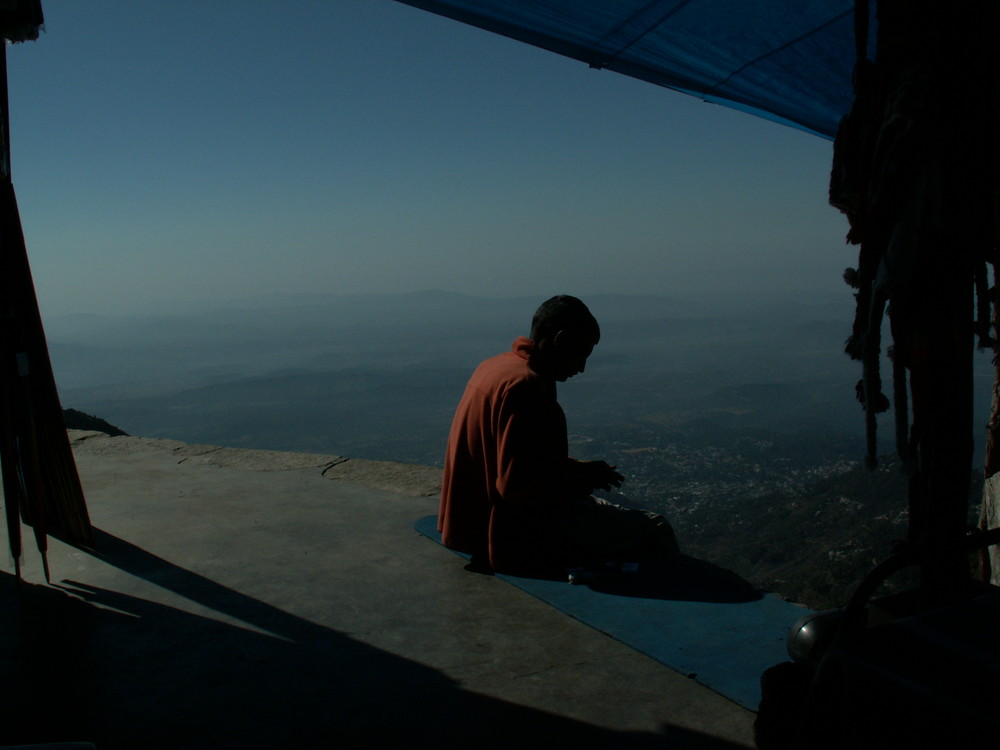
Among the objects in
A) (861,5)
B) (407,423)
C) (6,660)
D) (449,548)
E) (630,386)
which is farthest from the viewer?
(630,386)

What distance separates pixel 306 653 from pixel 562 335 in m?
1.68

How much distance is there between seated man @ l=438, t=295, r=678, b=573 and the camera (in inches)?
131

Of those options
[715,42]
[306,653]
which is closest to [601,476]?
[306,653]

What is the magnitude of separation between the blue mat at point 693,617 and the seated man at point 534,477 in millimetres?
174

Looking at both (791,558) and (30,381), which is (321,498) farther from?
(791,558)

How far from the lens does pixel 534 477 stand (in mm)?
3305

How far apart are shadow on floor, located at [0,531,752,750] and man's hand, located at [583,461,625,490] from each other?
115 centimetres

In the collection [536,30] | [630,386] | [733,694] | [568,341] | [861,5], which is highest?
[536,30]

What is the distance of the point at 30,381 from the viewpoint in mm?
3605

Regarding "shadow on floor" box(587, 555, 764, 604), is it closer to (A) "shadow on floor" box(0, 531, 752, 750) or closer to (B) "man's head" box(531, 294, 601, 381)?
(B) "man's head" box(531, 294, 601, 381)

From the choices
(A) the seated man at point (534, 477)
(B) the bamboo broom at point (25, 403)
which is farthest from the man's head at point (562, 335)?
(B) the bamboo broom at point (25, 403)

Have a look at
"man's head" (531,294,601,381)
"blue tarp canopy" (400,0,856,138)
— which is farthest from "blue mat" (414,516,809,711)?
"blue tarp canopy" (400,0,856,138)

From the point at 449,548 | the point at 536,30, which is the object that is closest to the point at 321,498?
the point at 449,548

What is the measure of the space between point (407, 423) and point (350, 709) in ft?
395
